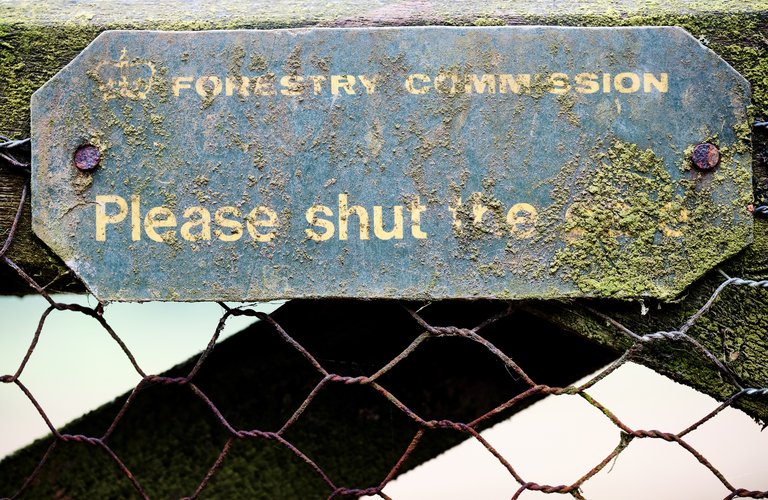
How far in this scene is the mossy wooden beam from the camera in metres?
0.78

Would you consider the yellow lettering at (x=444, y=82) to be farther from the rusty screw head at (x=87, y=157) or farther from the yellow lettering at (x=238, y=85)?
the rusty screw head at (x=87, y=157)

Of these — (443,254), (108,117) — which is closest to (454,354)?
(443,254)

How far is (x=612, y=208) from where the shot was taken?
30.1 inches

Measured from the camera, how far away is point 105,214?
0.78 m

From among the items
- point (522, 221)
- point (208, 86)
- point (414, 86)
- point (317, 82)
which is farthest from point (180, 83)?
point (522, 221)

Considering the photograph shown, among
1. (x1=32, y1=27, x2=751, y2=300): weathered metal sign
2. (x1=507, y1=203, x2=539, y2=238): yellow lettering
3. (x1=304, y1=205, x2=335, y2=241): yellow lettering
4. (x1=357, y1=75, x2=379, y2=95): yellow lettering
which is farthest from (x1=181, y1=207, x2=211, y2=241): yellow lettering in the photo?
(x1=507, y1=203, x2=539, y2=238): yellow lettering

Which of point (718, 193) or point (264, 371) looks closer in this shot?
point (718, 193)

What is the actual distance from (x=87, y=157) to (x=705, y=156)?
0.64 m

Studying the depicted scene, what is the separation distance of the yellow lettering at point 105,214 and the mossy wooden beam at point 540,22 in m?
0.07

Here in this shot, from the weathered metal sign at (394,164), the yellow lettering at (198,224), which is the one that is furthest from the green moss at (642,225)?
the yellow lettering at (198,224)

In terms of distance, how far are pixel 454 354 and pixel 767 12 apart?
582mm

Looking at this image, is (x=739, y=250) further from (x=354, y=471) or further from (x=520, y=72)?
(x=354, y=471)

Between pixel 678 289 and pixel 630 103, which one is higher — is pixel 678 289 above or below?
below

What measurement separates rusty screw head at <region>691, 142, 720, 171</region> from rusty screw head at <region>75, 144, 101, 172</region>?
24.5 inches
